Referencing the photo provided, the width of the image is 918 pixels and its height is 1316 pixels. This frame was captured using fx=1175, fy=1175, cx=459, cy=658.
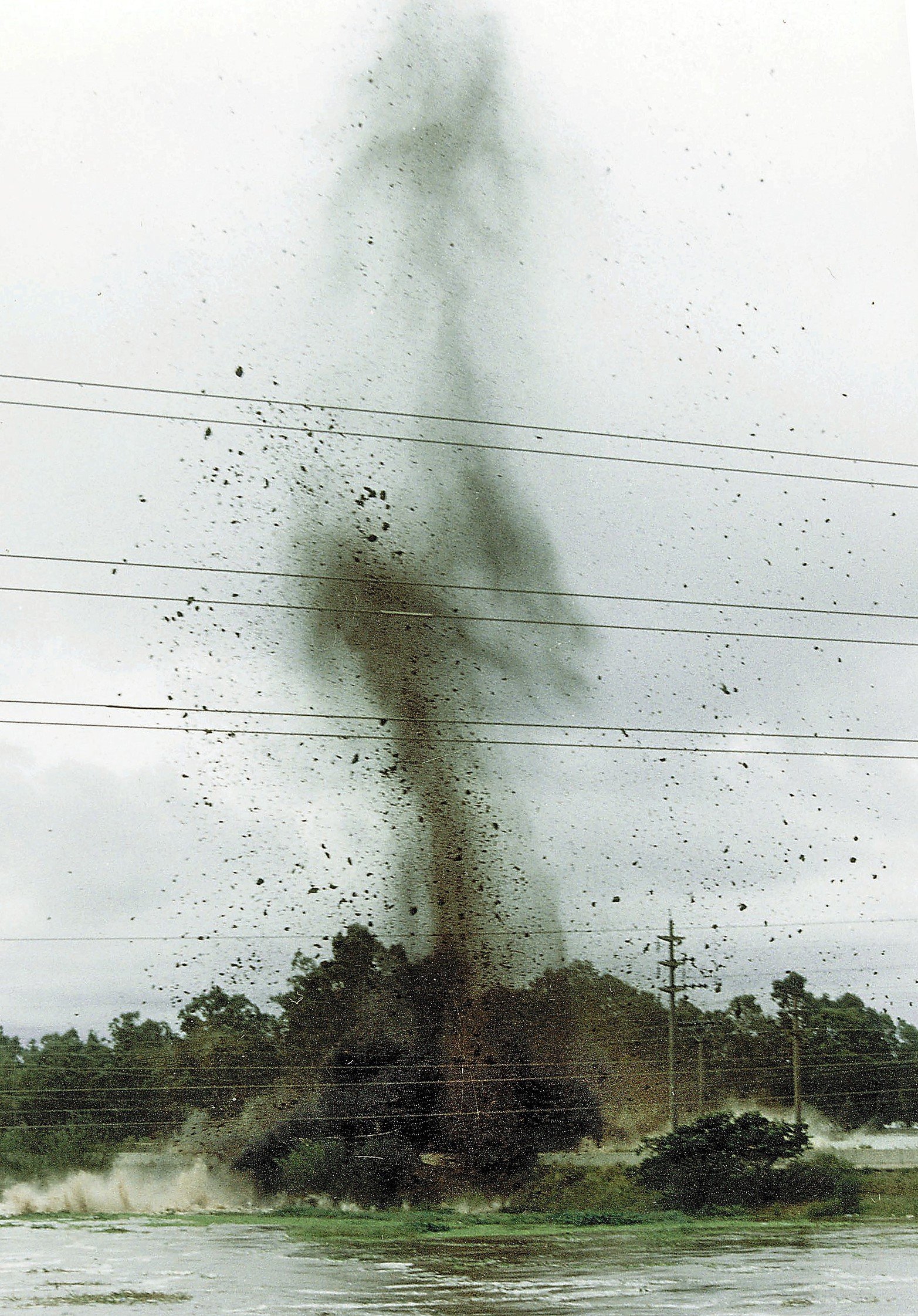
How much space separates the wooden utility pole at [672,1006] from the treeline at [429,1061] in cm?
6

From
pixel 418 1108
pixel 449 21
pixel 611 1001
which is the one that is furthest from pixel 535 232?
pixel 418 1108

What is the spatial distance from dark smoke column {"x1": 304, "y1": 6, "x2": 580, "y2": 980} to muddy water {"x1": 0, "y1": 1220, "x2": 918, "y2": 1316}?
1731mm

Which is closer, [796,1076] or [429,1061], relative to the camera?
[429,1061]

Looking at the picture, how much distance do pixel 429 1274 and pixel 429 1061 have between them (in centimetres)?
131

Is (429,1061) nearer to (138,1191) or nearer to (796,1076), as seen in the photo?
(138,1191)

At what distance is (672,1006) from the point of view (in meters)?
7.83

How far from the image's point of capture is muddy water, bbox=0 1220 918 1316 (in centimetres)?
610

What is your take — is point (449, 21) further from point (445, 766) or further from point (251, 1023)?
point (251, 1023)

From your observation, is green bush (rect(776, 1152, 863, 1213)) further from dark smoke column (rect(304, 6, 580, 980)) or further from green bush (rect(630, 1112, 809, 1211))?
dark smoke column (rect(304, 6, 580, 980))

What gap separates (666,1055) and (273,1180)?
8.80 ft

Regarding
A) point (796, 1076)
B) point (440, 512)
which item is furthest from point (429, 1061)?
point (440, 512)

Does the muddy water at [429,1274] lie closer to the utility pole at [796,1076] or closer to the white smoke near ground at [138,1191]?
the white smoke near ground at [138,1191]

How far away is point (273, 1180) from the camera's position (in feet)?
23.9

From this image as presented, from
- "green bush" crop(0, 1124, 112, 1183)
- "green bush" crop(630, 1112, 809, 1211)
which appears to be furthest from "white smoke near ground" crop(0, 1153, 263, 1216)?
"green bush" crop(630, 1112, 809, 1211)
